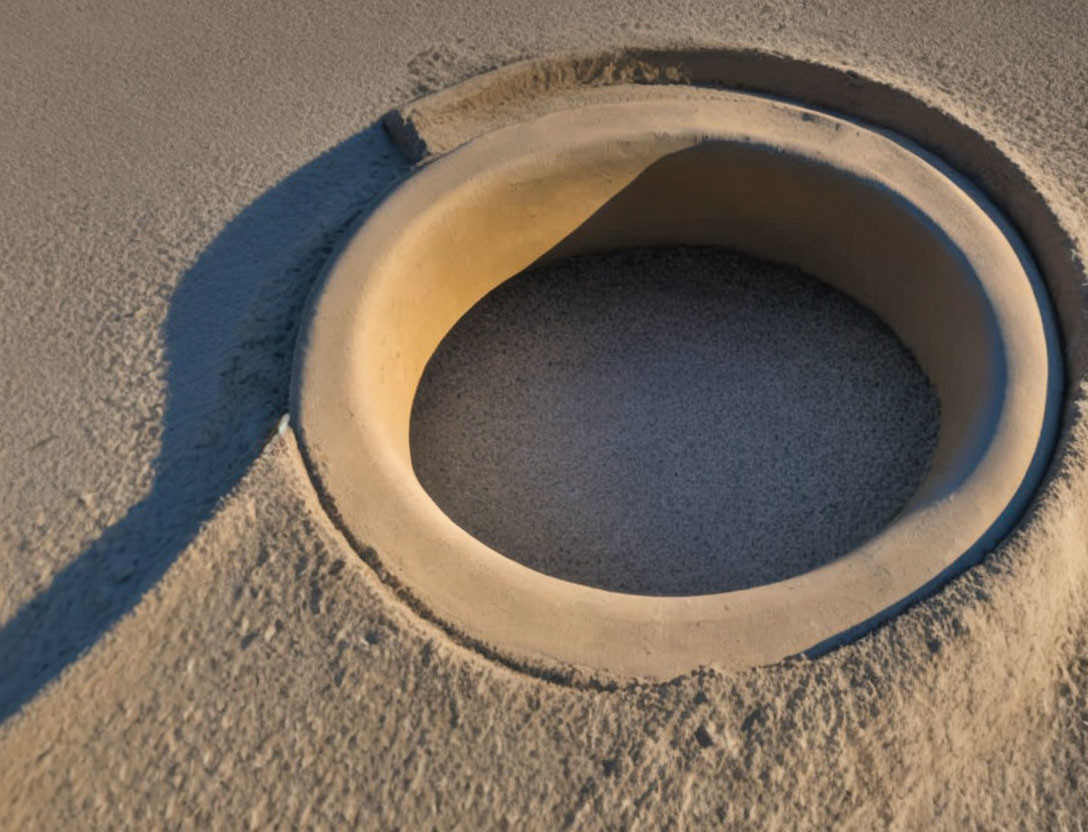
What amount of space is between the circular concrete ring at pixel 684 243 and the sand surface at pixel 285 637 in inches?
4.9

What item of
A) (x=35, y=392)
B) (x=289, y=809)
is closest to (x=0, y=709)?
(x=289, y=809)

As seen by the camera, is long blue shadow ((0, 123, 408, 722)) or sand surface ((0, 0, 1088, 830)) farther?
long blue shadow ((0, 123, 408, 722))

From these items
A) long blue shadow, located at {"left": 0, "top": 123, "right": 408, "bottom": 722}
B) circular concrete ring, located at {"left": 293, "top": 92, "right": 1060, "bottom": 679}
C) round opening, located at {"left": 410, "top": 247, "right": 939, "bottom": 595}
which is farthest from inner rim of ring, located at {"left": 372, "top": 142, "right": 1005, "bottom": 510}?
long blue shadow, located at {"left": 0, "top": 123, "right": 408, "bottom": 722}

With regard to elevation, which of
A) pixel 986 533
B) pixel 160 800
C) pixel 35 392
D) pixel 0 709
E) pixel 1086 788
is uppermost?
pixel 35 392

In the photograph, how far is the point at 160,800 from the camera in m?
3.12

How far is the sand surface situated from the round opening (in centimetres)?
90

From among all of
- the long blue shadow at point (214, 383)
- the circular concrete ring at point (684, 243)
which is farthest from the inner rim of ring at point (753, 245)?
the long blue shadow at point (214, 383)

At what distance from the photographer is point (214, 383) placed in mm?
4043

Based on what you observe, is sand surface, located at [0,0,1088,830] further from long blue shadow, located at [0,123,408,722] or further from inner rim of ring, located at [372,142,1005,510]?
inner rim of ring, located at [372,142,1005,510]

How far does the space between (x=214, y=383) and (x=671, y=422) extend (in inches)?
76.1

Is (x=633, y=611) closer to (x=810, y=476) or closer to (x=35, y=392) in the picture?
(x=810, y=476)

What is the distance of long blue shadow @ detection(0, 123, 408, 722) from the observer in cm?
348

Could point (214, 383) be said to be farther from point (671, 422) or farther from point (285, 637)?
point (671, 422)

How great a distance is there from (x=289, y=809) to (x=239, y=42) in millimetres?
3833
